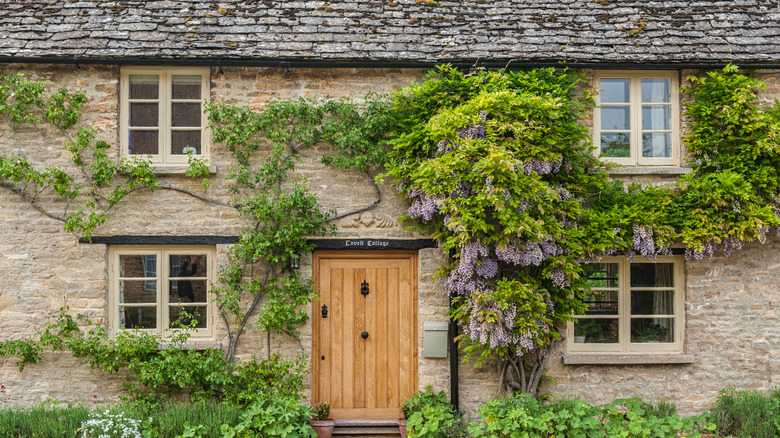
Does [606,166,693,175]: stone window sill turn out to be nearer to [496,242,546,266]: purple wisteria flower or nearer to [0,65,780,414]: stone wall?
[0,65,780,414]: stone wall

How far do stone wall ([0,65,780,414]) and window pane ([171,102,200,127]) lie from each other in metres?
0.40

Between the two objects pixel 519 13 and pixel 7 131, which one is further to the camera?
pixel 519 13

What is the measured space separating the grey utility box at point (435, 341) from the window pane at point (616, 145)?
3.19 m

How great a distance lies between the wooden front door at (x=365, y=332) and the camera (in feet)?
24.6

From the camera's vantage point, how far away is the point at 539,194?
6.71 m

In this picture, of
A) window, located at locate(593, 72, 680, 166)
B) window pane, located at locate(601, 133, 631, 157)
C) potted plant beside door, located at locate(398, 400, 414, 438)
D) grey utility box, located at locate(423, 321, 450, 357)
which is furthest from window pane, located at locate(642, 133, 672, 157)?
potted plant beside door, located at locate(398, 400, 414, 438)

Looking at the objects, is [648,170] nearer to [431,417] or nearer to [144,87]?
[431,417]

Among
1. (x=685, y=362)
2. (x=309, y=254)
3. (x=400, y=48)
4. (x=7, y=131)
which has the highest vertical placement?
(x=400, y=48)

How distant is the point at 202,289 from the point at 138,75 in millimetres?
2896

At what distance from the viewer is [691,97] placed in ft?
25.2

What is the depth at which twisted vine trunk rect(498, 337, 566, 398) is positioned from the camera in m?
7.21

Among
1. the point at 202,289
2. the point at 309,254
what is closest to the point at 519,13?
the point at 309,254

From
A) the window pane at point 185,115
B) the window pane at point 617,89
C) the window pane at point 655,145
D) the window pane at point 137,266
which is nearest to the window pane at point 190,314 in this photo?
the window pane at point 137,266

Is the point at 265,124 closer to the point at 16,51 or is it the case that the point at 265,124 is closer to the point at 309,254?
the point at 309,254
